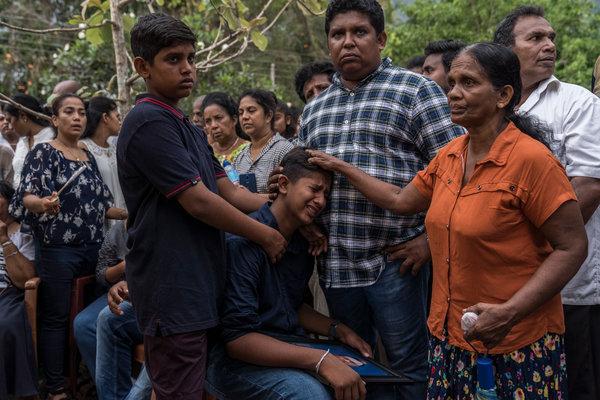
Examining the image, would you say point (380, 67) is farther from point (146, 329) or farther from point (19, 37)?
point (19, 37)

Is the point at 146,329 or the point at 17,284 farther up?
the point at 146,329

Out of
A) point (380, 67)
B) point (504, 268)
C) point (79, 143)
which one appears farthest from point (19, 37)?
point (504, 268)

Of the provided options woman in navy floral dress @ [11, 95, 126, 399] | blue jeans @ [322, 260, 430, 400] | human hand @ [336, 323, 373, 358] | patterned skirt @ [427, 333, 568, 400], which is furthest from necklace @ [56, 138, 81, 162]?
patterned skirt @ [427, 333, 568, 400]

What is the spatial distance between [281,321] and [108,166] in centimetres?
278

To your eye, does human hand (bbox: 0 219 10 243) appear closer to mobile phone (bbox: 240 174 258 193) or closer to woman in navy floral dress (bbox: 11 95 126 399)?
woman in navy floral dress (bbox: 11 95 126 399)

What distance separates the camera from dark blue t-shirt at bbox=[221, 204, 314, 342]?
2.55m

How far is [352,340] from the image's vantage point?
2852mm

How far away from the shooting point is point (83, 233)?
171 inches

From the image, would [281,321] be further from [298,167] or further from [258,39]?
[258,39]

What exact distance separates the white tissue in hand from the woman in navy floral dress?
297cm

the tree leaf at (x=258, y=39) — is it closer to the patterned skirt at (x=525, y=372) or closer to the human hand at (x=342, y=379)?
the human hand at (x=342, y=379)

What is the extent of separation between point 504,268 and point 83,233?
305 centimetres

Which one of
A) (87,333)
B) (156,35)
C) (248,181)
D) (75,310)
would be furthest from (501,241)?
(75,310)

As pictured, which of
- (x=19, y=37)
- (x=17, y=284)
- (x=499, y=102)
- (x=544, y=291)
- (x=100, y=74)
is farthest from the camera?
(x=19, y=37)
